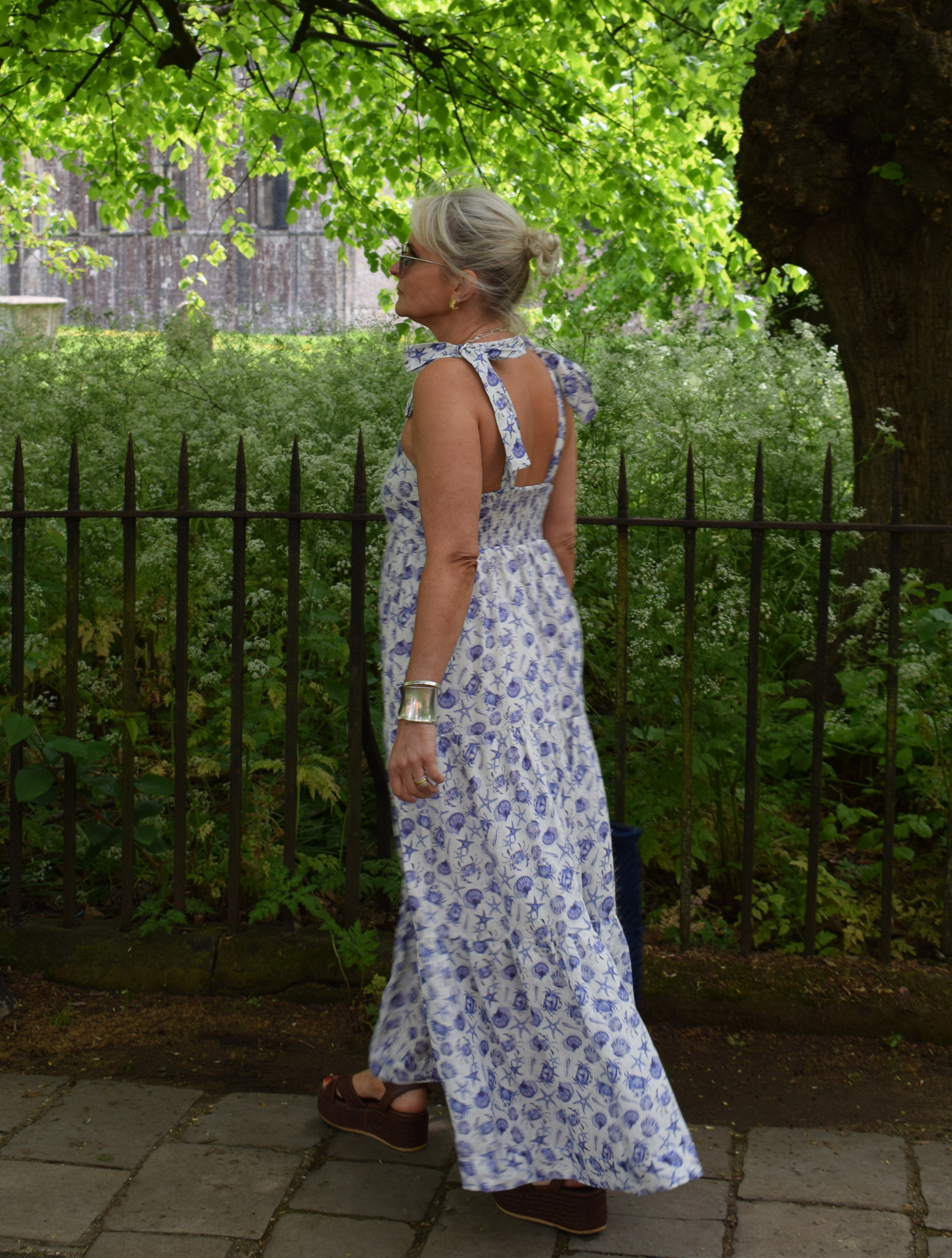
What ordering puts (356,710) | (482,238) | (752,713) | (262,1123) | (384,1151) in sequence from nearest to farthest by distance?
(482,238)
(384,1151)
(262,1123)
(752,713)
(356,710)

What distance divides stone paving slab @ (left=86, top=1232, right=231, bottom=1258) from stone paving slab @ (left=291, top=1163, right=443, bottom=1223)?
0.18m

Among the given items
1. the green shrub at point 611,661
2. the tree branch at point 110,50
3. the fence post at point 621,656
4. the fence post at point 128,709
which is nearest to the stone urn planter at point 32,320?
the tree branch at point 110,50

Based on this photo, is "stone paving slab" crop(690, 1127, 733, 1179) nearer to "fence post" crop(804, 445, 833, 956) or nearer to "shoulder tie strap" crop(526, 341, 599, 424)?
"fence post" crop(804, 445, 833, 956)

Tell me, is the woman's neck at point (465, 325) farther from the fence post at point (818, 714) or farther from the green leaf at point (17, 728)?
the green leaf at point (17, 728)

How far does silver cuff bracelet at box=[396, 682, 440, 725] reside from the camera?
1974 millimetres

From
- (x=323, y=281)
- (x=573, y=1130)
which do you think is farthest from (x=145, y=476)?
(x=323, y=281)

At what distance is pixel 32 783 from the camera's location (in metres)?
3.11

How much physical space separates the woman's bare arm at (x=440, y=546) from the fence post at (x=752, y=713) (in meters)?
1.12

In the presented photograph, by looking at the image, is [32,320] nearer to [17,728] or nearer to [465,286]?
[17,728]

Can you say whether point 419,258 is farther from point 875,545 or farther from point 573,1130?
point 875,545

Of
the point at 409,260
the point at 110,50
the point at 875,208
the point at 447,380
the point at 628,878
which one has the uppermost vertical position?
the point at 110,50

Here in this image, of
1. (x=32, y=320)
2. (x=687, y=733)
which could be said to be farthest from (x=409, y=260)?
(x=32, y=320)

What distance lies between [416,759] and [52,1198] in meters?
1.13

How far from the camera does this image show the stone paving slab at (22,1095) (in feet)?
8.22
